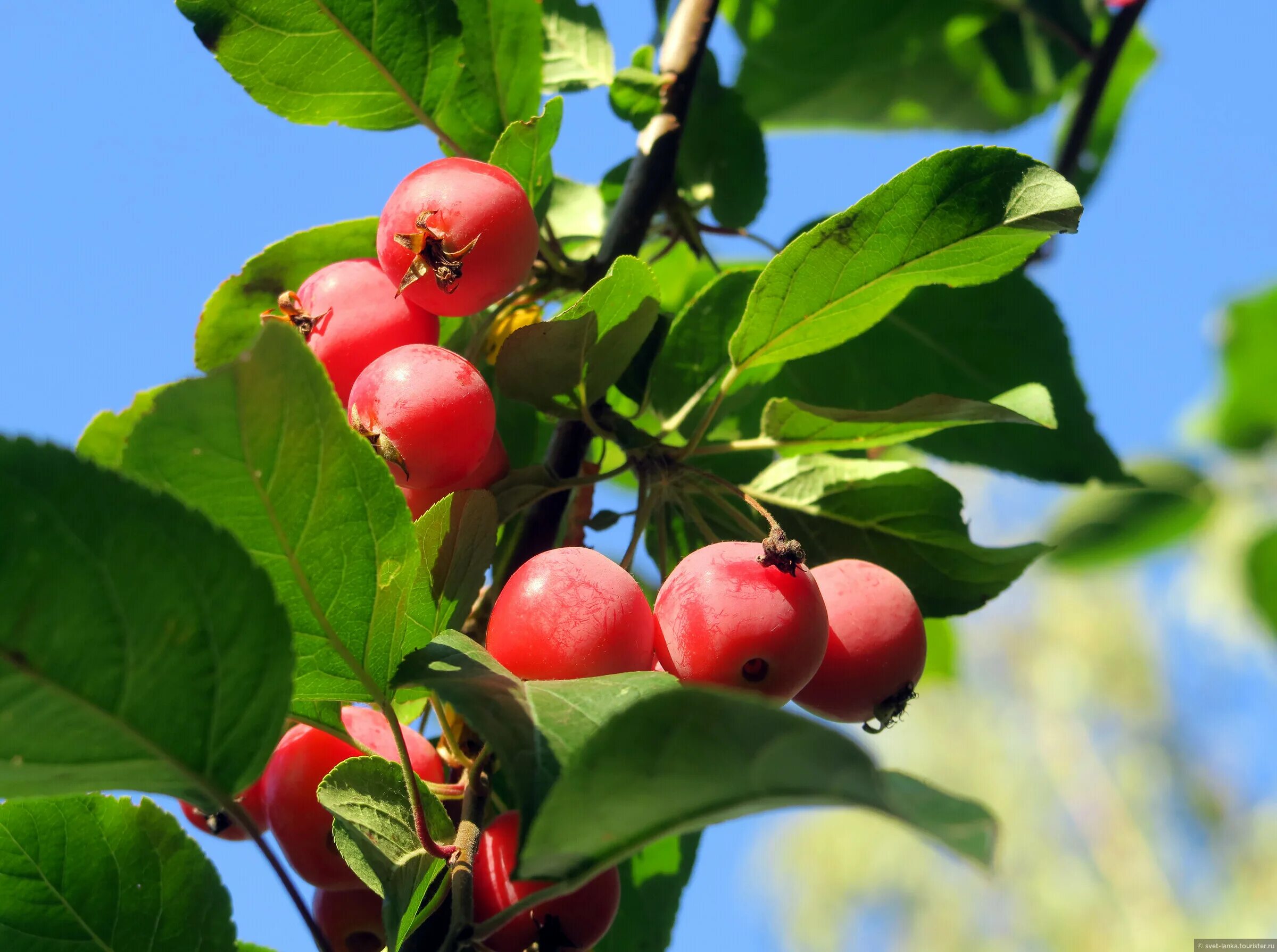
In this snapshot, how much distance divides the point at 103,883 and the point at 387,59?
771 millimetres

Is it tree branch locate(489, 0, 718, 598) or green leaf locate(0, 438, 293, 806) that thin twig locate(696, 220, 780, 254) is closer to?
tree branch locate(489, 0, 718, 598)

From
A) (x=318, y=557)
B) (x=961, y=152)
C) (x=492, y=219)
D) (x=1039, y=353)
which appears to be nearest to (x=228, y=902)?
(x=318, y=557)

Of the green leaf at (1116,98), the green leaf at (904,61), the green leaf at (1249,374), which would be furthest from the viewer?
the green leaf at (1249,374)

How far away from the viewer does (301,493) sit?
687 millimetres

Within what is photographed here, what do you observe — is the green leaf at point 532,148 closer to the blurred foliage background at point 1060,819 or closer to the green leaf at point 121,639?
the green leaf at point 121,639

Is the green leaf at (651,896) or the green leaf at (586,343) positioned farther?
the green leaf at (651,896)

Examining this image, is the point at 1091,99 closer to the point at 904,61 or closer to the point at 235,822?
the point at 904,61

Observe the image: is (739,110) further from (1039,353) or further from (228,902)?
(228,902)

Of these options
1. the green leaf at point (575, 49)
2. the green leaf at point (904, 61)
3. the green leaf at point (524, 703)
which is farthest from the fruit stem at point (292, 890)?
the green leaf at point (904, 61)

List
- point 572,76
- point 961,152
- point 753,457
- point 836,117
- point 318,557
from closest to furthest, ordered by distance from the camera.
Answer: point 318,557, point 961,152, point 753,457, point 572,76, point 836,117

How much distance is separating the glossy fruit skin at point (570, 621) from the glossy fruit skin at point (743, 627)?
0.09 ft

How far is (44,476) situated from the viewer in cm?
56

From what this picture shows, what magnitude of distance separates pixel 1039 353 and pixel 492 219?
0.71m

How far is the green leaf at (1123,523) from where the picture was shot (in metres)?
2.36
